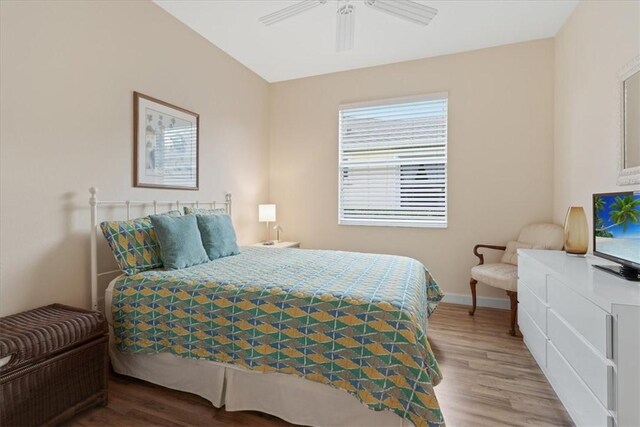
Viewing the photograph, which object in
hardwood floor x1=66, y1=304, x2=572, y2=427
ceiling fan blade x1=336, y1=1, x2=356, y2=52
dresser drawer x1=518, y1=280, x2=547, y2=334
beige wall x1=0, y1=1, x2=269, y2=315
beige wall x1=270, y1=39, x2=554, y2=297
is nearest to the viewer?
hardwood floor x1=66, y1=304, x2=572, y2=427

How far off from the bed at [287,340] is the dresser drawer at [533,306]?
783mm

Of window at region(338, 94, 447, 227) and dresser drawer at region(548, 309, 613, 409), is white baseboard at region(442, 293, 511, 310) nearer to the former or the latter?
window at region(338, 94, 447, 227)

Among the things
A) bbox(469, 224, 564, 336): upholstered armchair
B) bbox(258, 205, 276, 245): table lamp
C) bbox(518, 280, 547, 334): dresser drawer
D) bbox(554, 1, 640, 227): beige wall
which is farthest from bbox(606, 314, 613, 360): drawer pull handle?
bbox(258, 205, 276, 245): table lamp

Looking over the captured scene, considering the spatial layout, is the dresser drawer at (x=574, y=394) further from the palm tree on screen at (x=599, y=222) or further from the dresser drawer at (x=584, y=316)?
the palm tree on screen at (x=599, y=222)

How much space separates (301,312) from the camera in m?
1.60

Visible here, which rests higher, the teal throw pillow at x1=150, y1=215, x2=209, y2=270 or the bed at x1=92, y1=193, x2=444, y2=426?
A: the teal throw pillow at x1=150, y1=215, x2=209, y2=270

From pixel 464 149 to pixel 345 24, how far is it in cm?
199

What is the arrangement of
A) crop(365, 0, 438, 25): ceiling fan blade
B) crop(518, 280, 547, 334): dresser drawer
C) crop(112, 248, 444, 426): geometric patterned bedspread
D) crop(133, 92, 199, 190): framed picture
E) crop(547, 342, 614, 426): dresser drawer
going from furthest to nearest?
1. crop(133, 92, 199, 190): framed picture
2. crop(365, 0, 438, 25): ceiling fan blade
3. crop(518, 280, 547, 334): dresser drawer
4. crop(112, 248, 444, 426): geometric patterned bedspread
5. crop(547, 342, 614, 426): dresser drawer

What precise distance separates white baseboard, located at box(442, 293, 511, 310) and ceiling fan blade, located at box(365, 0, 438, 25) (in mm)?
2873

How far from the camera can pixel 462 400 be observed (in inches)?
73.5

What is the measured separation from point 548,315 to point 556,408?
20.0 inches

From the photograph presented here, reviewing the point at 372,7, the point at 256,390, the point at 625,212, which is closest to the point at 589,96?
the point at 625,212

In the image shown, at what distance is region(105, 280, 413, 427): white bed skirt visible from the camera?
5.05 ft

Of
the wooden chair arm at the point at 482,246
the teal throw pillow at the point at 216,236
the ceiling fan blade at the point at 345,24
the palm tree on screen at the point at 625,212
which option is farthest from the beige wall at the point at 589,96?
the teal throw pillow at the point at 216,236
